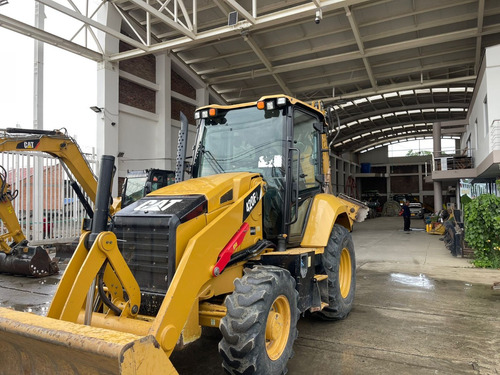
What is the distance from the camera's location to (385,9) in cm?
1344

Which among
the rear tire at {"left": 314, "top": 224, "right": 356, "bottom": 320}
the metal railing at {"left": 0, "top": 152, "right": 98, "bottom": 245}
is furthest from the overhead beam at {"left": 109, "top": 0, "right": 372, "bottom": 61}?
the rear tire at {"left": 314, "top": 224, "right": 356, "bottom": 320}

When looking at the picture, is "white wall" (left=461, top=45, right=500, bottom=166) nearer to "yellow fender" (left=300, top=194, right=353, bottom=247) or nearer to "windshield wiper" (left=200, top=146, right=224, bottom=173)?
"yellow fender" (left=300, top=194, right=353, bottom=247)

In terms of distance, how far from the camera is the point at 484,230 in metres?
9.55

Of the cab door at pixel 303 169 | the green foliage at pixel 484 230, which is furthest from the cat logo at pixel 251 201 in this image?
the green foliage at pixel 484 230

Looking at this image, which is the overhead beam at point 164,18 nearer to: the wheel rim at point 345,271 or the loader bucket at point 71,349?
the wheel rim at point 345,271

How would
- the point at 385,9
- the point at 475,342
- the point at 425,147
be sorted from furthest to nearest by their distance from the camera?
the point at 425,147
the point at 385,9
the point at 475,342

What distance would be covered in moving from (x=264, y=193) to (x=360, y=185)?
134 feet

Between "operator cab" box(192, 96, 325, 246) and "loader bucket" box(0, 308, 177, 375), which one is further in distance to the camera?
"operator cab" box(192, 96, 325, 246)

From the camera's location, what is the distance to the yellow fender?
4621 mm

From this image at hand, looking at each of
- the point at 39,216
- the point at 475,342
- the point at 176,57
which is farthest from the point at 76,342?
the point at 176,57

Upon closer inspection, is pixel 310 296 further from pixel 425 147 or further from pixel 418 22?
pixel 425 147

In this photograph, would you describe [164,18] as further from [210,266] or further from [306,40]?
[210,266]

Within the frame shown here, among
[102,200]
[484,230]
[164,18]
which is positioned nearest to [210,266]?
[102,200]

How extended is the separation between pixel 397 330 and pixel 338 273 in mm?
1015
